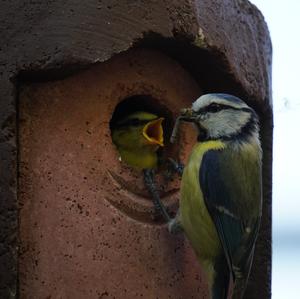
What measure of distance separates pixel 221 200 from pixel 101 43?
2.52 ft

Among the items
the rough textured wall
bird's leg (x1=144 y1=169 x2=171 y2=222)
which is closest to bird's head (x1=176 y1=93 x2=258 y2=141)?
the rough textured wall

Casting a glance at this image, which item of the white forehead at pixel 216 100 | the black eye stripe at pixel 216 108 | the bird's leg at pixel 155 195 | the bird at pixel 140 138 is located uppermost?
the white forehead at pixel 216 100

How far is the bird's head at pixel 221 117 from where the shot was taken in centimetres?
316

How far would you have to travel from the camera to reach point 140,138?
349 cm

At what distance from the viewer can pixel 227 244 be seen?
122 inches

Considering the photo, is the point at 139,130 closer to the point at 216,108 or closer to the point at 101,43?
the point at 216,108

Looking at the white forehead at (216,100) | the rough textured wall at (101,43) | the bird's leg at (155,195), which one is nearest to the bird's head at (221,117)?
the white forehead at (216,100)

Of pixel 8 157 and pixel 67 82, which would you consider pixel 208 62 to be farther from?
pixel 8 157

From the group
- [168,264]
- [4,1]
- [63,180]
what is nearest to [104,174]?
[63,180]

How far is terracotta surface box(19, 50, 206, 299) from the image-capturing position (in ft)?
8.92

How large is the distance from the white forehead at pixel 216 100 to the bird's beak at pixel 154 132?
0.68ft

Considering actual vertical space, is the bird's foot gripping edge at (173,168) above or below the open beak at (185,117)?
below

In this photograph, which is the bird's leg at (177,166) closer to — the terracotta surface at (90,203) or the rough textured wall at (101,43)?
the terracotta surface at (90,203)

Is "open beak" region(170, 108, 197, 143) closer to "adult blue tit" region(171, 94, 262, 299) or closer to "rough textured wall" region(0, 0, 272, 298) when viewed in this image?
"adult blue tit" region(171, 94, 262, 299)
